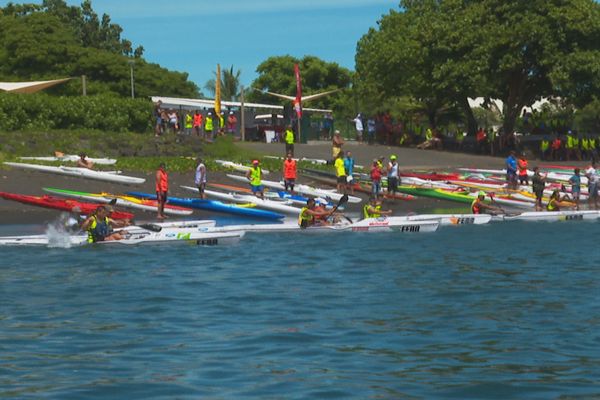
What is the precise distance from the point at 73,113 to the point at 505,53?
20.8 metres

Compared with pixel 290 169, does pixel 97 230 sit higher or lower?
lower

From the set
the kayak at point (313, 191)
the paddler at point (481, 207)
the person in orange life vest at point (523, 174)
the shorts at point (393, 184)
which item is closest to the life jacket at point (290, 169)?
the kayak at point (313, 191)

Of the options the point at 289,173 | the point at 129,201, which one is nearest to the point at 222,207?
the point at 129,201

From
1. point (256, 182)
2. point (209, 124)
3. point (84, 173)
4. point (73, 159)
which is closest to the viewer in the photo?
point (256, 182)

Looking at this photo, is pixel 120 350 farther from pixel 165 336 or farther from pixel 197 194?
pixel 197 194

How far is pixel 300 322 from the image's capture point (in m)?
19.7

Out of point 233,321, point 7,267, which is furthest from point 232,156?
point 233,321

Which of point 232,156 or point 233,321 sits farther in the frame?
point 232,156

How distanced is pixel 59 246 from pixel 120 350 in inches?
498

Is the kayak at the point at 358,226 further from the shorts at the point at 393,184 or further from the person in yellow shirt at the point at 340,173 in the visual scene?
the person in yellow shirt at the point at 340,173

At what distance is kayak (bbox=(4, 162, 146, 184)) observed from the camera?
133 ft

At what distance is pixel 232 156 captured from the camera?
49.5m

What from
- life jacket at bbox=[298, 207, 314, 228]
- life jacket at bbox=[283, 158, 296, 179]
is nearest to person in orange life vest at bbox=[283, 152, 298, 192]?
life jacket at bbox=[283, 158, 296, 179]

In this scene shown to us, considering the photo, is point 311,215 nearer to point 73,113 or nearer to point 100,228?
point 100,228
